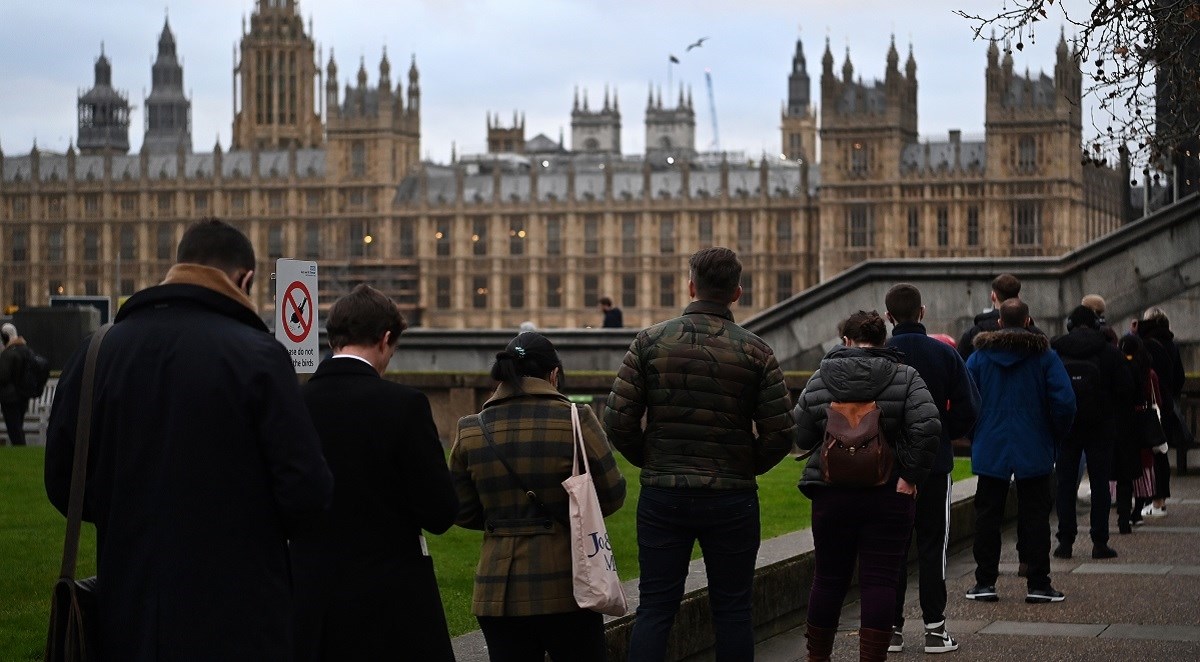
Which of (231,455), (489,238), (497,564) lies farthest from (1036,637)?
(489,238)

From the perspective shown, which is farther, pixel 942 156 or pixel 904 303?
pixel 942 156

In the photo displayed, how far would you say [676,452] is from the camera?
5574 mm

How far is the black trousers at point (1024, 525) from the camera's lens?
8.14 meters

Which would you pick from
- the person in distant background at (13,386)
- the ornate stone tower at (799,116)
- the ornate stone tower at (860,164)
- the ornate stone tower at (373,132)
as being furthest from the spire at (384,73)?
the person in distant background at (13,386)

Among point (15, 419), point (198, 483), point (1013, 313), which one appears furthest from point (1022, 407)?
point (15, 419)

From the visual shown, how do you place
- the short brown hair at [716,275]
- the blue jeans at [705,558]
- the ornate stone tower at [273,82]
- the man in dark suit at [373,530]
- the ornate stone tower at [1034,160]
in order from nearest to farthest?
1. the man in dark suit at [373,530]
2. the blue jeans at [705,558]
3. the short brown hair at [716,275]
4. the ornate stone tower at [1034,160]
5. the ornate stone tower at [273,82]

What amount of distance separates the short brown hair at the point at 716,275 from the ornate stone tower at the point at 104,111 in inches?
4620

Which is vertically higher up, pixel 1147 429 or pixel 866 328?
pixel 866 328

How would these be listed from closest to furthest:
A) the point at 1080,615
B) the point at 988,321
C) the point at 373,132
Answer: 1. the point at 1080,615
2. the point at 988,321
3. the point at 373,132

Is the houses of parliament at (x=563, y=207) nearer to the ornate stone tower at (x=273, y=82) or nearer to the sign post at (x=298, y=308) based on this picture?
the ornate stone tower at (x=273, y=82)

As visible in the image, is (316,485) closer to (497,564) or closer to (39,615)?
(497,564)

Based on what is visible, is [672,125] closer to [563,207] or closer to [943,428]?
[563,207]

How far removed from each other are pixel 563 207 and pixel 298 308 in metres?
77.0

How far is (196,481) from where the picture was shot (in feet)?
11.9
